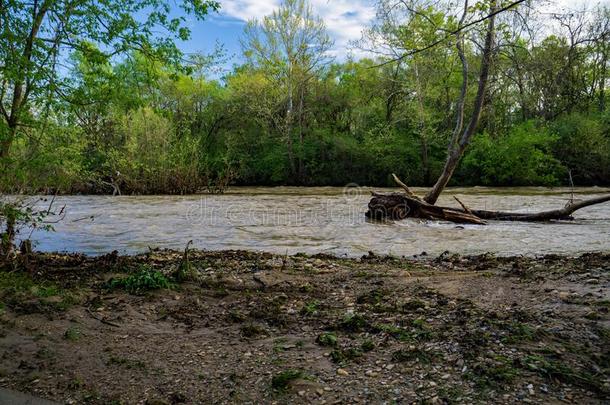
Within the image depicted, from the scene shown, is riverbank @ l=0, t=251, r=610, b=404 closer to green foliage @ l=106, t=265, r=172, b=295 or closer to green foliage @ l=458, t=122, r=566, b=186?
green foliage @ l=106, t=265, r=172, b=295

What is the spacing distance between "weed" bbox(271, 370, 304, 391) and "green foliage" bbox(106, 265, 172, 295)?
119 inches

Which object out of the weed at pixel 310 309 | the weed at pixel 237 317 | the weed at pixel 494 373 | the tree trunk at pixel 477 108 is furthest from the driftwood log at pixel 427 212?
the weed at pixel 494 373

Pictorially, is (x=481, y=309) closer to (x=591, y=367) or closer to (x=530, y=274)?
(x=591, y=367)

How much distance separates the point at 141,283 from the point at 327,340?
3010 mm

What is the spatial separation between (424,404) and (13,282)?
553cm

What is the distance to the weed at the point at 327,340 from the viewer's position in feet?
13.9

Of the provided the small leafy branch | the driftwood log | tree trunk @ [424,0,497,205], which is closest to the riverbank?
the small leafy branch

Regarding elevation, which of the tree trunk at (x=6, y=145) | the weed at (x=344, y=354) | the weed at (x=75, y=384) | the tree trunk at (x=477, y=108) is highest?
the tree trunk at (x=477, y=108)

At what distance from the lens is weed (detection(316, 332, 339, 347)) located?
13.9 ft

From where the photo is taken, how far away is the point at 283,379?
3.56 metres

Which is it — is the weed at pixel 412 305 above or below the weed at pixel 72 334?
above

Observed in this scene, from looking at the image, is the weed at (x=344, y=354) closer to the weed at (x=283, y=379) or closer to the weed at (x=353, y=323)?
the weed at (x=283, y=379)

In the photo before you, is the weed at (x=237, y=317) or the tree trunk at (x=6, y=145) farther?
the tree trunk at (x=6, y=145)

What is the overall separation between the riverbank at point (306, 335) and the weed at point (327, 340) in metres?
0.03
